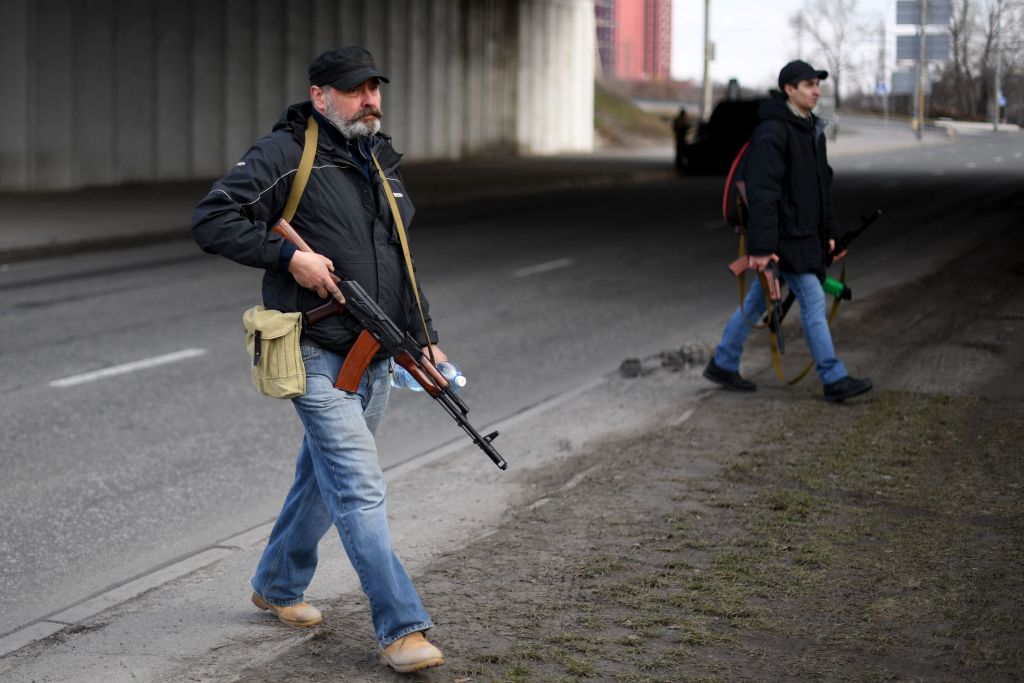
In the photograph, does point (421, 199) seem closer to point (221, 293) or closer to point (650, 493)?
point (221, 293)

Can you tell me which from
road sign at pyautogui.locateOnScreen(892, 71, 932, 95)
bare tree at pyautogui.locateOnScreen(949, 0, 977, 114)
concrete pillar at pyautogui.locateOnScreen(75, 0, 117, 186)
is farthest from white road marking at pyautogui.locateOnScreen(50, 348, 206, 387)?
road sign at pyautogui.locateOnScreen(892, 71, 932, 95)

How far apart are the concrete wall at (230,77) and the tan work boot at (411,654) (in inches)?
825

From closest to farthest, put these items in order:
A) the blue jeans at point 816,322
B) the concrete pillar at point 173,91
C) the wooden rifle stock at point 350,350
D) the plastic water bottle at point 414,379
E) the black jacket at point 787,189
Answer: the wooden rifle stock at point 350,350
the plastic water bottle at point 414,379
the black jacket at point 787,189
the blue jeans at point 816,322
the concrete pillar at point 173,91

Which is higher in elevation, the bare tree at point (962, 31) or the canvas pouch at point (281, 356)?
the bare tree at point (962, 31)

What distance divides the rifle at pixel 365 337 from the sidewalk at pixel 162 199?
1325cm

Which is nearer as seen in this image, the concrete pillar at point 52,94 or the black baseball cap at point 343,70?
the black baseball cap at point 343,70

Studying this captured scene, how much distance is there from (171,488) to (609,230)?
1463 centimetres

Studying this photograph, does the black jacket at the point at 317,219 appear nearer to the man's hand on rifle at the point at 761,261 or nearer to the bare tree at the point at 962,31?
the man's hand on rifle at the point at 761,261

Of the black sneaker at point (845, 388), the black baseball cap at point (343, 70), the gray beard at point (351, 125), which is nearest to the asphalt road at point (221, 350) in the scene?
the black sneaker at point (845, 388)

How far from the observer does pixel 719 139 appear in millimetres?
38906

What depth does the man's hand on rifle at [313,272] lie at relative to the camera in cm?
438

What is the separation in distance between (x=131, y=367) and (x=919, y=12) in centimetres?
1628

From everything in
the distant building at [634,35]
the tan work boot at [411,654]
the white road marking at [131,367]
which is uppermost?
the distant building at [634,35]

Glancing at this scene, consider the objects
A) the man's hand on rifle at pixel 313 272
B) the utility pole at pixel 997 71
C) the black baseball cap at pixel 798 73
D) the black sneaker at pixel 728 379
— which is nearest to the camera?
the man's hand on rifle at pixel 313 272
